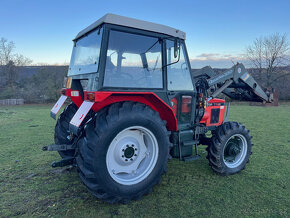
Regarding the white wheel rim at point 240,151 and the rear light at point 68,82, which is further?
the white wheel rim at point 240,151

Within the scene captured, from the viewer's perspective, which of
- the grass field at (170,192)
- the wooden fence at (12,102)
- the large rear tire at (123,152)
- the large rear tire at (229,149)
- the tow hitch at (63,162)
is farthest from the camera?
the wooden fence at (12,102)

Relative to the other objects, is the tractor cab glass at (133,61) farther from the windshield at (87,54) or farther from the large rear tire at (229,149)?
the large rear tire at (229,149)

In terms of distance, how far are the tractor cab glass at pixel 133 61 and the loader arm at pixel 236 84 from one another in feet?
4.40

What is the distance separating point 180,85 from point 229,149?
1.57 metres

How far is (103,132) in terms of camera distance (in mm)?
2508

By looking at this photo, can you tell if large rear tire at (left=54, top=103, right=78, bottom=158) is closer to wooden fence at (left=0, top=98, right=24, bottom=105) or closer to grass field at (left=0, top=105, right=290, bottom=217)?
grass field at (left=0, top=105, right=290, bottom=217)

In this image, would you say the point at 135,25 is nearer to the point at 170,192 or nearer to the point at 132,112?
the point at 132,112

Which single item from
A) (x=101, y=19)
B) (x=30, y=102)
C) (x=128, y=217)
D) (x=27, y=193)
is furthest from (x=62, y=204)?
(x=30, y=102)

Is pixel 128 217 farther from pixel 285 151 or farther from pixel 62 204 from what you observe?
pixel 285 151

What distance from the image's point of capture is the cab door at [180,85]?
331 centimetres

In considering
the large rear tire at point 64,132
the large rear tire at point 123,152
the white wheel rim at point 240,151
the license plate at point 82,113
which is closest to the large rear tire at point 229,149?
the white wheel rim at point 240,151

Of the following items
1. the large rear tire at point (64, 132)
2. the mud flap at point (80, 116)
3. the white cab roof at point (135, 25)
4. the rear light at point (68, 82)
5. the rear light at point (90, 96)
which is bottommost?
the large rear tire at point (64, 132)

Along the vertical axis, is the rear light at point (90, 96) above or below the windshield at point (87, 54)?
below

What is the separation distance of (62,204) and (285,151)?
5151 millimetres
